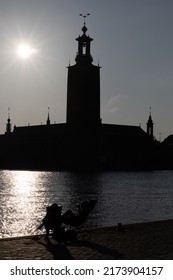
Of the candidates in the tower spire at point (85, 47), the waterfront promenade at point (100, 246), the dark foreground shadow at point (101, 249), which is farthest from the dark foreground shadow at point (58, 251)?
the tower spire at point (85, 47)

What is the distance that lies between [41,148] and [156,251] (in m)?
131

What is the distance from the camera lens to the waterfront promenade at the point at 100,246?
34.3 ft

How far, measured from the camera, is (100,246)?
38.3ft

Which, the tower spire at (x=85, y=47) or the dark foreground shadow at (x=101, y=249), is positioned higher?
the tower spire at (x=85, y=47)

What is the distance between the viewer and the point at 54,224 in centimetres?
1314

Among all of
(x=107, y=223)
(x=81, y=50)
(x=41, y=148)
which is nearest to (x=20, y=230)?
(x=107, y=223)

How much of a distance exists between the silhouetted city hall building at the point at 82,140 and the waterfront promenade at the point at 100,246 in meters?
104

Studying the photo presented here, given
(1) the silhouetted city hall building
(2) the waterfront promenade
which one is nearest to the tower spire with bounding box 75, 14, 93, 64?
(1) the silhouetted city hall building

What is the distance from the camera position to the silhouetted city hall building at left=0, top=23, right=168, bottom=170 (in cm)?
11838

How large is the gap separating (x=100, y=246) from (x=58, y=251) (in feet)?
3.62

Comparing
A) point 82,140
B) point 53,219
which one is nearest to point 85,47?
point 82,140

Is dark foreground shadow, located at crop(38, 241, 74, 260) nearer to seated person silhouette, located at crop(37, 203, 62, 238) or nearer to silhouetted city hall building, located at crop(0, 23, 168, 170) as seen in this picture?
seated person silhouette, located at crop(37, 203, 62, 238)

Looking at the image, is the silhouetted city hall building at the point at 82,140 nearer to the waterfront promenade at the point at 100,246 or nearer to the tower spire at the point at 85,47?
the tower spire at the point at 85,47
